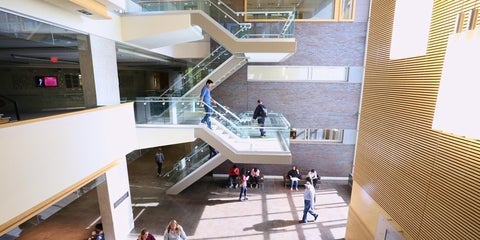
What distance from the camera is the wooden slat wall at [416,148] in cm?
321

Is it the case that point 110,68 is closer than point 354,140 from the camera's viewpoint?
Yes

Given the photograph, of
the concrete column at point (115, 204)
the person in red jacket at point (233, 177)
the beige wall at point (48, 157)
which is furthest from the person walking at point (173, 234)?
the person in red jacket at point (233, 177)

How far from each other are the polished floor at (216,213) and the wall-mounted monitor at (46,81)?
707 centimetres

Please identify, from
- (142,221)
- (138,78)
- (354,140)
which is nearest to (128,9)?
(142,221)

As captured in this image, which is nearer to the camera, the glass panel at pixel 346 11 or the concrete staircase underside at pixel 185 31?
the concrete staircase underside at pixel 185 31

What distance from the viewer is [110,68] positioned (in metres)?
7.56

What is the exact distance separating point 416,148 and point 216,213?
720 cm

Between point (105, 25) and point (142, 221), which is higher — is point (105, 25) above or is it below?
above

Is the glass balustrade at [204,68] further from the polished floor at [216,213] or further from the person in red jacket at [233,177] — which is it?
the polished floor at [216,213]

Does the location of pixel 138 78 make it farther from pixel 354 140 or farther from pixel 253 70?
pixel 354 140

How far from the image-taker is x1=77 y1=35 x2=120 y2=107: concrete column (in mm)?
6629

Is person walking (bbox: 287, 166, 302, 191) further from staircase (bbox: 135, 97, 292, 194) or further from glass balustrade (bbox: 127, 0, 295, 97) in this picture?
glass balustrade (bbox: 127, 0, 295, 97)

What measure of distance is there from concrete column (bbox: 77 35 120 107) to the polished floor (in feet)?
14.1

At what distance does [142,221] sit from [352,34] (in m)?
12.4
